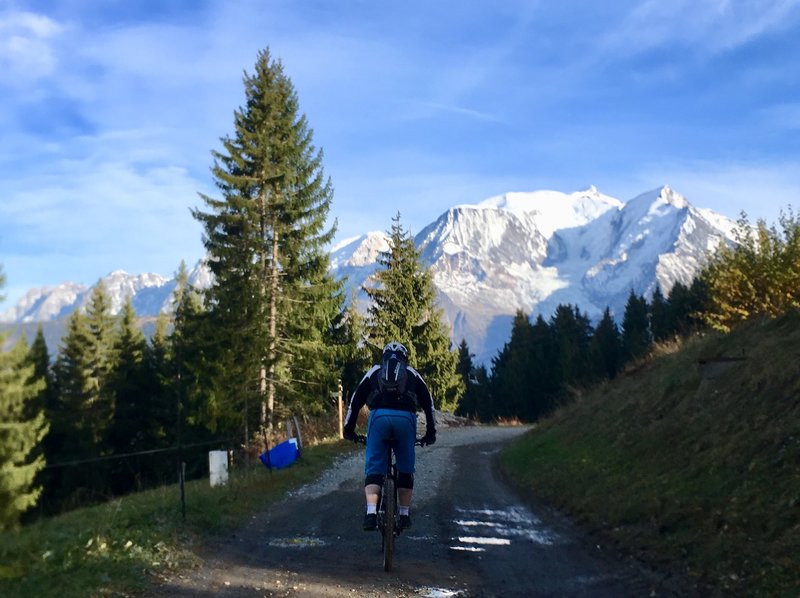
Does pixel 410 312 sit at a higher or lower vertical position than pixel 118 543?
higher

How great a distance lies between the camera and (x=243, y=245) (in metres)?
25.6

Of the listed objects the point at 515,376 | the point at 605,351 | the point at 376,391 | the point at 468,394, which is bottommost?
the point at 468,394

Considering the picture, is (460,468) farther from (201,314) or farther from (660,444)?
(201,314)

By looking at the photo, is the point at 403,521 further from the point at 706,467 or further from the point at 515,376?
the point at 515,376

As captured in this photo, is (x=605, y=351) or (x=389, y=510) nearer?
(x=389, y=510)

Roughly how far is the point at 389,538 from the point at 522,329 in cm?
9130

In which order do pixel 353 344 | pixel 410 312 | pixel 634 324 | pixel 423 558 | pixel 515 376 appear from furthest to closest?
pixel 634 324
pixel 515 376
pixel 410 312
pixel 353 344
pixel 423 558

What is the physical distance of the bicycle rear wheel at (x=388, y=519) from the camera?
22.8ft

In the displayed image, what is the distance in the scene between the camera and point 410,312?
45.7m

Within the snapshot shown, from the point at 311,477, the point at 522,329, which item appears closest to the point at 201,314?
the point at 311,477

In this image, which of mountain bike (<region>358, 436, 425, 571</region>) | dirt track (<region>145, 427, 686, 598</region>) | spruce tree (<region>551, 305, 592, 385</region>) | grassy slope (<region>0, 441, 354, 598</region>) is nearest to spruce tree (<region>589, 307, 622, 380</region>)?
spruce tree (<region>551, 305, 592, 385</region>)

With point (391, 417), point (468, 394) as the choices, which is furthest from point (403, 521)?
point (468, 394)

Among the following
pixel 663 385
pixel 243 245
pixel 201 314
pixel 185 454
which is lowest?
pixel 185 454

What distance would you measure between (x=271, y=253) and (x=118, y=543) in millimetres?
19384
